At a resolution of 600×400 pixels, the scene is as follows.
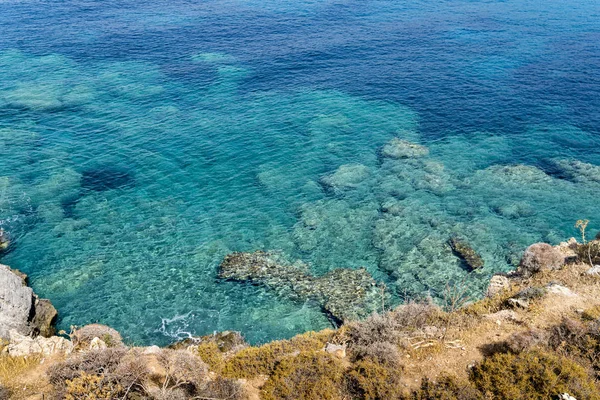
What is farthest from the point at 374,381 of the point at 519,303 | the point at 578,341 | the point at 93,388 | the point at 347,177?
the point at 347,177

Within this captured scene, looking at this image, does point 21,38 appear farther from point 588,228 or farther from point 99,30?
point 588,228

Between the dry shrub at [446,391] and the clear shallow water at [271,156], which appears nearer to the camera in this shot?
the dry shrub at [446,391]

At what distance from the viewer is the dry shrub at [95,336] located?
76.3ft

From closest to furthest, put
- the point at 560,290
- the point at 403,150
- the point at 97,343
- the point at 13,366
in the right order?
the point at 13,366 → the point at 97,343 → the point at 560,290 → the point at 403,150

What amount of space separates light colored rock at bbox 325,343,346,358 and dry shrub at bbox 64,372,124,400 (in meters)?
9.27

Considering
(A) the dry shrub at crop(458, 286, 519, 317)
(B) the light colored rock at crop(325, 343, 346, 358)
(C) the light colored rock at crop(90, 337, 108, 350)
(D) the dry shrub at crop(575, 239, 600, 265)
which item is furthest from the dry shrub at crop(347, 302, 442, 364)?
(C) the light colored rock at crop(90, 337, 108, 350)

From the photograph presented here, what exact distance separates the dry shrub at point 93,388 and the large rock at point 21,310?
1233cm

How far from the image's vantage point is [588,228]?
3753 cm

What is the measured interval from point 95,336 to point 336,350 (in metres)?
14.4

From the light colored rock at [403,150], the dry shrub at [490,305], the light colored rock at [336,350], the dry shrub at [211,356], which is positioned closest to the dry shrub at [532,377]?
the dry shrub at [490,305]

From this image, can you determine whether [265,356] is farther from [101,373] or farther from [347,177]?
[347,177]

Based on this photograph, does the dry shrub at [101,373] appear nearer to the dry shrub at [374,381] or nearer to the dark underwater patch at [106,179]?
the dry shrub at [374,381]

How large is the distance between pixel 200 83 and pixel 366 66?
26575 mm

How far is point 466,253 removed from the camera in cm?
3494
